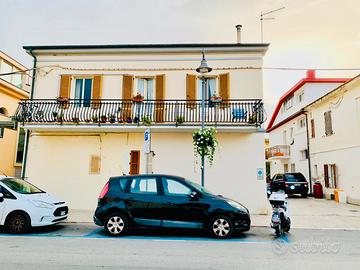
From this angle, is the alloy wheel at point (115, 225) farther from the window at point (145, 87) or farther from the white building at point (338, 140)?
the white building at point (338, 140)

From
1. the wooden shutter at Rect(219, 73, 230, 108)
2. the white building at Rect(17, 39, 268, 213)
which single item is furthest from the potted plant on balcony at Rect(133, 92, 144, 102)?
the wooden shutter at Rect(219, 73, 230, 108)

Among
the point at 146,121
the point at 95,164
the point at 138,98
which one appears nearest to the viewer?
the point at 146,121

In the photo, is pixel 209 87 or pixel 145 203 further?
pixel 209 87

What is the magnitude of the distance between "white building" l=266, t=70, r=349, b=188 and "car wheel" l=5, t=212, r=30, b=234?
788 inches

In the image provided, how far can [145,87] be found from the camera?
1363cm

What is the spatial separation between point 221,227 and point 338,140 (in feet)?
43.7

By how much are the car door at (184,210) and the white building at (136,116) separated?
4.58m

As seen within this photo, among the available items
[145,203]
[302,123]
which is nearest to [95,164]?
[145,203]

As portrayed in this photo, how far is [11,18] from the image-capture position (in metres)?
13.3

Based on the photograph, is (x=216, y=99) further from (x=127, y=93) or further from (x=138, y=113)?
(x=127, y=93)

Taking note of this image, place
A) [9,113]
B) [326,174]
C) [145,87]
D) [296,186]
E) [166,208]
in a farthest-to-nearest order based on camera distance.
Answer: [296,186] → [9,113] → [326,174] → [145,87] → [166,208]

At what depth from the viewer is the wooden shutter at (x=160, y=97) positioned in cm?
1276

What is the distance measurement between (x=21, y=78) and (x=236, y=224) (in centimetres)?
2070

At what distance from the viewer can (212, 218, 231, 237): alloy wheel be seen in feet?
24.2
